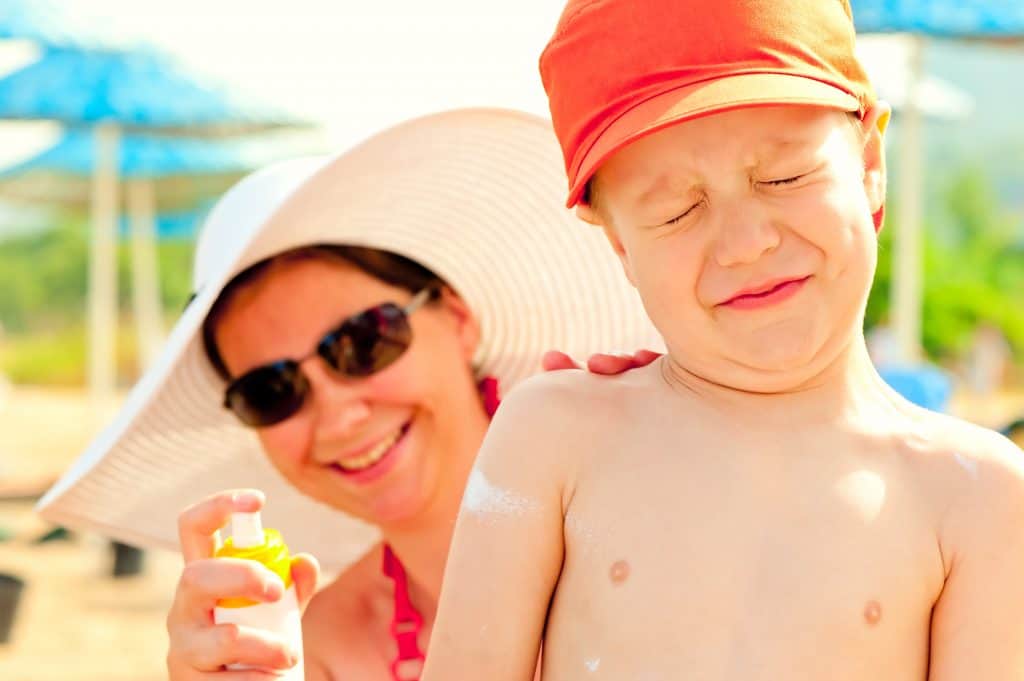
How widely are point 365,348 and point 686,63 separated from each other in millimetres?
1389

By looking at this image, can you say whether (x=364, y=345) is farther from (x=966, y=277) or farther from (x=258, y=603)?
(x=966, y=277)

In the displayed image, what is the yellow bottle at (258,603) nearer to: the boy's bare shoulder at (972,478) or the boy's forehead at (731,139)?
the boy's forehead at (731,139)

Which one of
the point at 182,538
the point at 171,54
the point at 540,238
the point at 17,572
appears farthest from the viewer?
the point at 171,54

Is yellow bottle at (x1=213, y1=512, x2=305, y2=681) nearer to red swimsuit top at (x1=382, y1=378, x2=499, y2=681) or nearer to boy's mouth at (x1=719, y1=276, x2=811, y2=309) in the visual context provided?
boy's mouth at (x1=719, y1=276, x2=811, y2=309)

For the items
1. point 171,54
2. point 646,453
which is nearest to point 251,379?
point 646,453

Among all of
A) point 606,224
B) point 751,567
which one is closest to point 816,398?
point 751,567

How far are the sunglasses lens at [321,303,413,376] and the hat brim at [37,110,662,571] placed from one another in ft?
0.68

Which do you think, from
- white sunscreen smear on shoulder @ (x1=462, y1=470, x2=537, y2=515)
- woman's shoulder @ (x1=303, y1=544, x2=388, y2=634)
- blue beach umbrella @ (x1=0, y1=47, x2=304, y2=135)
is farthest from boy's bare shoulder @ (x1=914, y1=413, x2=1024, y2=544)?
blue beach umbrella @ (x1=0, y1=47, x2=304, y2=135)

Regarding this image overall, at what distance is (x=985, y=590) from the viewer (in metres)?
1.50

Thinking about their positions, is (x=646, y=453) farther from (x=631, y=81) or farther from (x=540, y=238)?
(x=540, y=238)

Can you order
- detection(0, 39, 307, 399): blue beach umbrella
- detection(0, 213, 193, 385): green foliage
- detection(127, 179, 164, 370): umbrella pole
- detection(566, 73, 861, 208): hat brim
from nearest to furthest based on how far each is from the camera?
detection(566, 73, 861, 208): hat brim → detection(0, 39, 307, 399): blue beach umbrella → detection(127, 179, 164, 370): umbrella pole → detection(0, 213, 193, 385): green foliage

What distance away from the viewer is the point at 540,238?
3.14 meters

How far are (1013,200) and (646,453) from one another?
4462 cm

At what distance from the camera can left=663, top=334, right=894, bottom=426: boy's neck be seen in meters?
1.61
